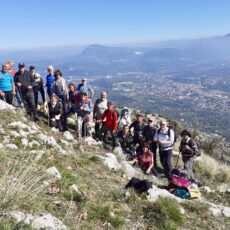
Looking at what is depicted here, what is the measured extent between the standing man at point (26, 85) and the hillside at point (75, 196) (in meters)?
2.63

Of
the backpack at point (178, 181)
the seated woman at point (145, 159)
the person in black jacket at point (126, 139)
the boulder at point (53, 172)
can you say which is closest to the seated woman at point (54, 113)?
the person in black jacket at point (126, 139)

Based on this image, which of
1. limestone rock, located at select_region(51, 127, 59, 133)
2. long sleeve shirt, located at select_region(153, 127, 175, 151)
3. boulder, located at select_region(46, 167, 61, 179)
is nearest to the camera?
boulder, located at select_region(46, 167, 61, 179)

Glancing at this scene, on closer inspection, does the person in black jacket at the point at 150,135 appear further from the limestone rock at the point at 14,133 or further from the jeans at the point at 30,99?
the limestone rock at the point at 14,133

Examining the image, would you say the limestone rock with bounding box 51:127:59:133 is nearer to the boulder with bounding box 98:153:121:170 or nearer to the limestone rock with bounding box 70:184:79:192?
the boulder with bounding box 98:153:121:170

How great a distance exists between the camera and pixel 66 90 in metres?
12.8

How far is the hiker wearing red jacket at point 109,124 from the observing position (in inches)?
492

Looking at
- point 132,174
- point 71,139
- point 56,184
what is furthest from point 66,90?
point 56,184


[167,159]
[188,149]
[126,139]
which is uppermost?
[188,149]

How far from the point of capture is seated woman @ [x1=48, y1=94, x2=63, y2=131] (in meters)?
12.5

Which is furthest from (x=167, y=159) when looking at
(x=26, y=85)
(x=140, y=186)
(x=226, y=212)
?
(x=26, y=85)

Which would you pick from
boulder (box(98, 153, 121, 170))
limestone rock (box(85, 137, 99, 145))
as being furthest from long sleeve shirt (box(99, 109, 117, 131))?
boulder (box(98, 153, 121, 170))

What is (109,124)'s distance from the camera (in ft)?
41.7

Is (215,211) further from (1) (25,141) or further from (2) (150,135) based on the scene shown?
(2) (150,135)

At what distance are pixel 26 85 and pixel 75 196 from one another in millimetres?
7501
